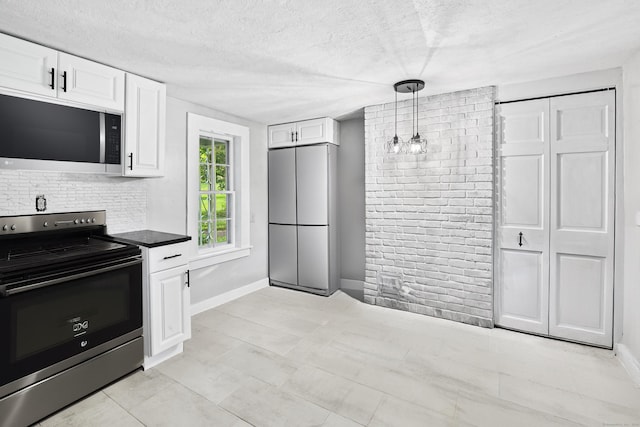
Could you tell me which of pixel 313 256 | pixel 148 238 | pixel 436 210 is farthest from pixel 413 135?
pixel 148 238

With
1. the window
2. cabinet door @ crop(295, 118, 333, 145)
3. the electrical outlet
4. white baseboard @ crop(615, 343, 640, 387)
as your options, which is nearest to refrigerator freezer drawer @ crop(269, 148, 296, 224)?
cabinet door @ crop(295, 118, 333, 145)

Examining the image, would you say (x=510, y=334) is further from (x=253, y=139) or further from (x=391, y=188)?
(x=253, y=139)

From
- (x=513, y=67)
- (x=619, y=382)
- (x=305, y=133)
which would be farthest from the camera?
(x=305, y=133)

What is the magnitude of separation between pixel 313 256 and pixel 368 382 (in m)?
2.14

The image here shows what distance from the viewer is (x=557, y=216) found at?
284cm

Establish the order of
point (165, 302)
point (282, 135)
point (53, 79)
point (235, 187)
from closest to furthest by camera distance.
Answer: point (53, 79) → point (165, 302) → point (235, 187) → point (282, 135)

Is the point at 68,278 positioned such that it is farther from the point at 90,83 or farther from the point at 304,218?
the point at 304,218

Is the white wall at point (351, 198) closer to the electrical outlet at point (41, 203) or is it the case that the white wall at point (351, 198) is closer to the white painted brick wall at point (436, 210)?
the white painted brick wall at point (436, 210)

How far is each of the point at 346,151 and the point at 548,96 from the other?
232 centimetres

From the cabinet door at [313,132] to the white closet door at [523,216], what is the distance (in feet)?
6.39

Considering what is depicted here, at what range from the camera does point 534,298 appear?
2959mm

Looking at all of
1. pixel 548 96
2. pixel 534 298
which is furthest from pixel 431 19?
pixel 534 298

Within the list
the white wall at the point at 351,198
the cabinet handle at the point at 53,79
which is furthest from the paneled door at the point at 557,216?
the cabinet handle at the point at 53,79

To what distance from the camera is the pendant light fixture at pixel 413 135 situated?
2.90m
